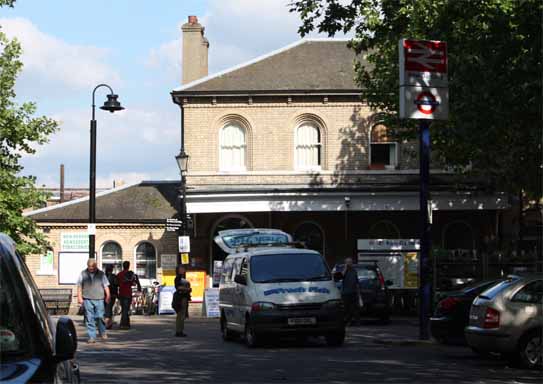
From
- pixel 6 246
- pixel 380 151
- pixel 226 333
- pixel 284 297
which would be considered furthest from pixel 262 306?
pixel 380 151

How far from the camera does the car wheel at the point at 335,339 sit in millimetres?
19956

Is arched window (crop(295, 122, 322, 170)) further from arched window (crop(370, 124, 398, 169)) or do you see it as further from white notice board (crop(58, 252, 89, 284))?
white notice board (crop(58, 252, 89, 284))

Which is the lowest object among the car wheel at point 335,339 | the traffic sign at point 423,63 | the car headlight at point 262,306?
the car wheel at point 335,339

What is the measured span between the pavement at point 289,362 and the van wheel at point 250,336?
160mm

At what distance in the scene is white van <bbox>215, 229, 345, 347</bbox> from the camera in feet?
63.8

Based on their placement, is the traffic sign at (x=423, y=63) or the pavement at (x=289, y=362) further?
the traffic sign at (x=423, y=63)

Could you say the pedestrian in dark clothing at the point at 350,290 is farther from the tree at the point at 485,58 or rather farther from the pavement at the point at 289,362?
the tree at the point at 485,58

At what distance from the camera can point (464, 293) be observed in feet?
61.2

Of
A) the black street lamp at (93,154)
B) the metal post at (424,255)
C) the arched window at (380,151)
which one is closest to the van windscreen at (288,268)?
the metal post at (424,255)

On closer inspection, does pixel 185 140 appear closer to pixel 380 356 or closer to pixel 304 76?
pixel 304 76

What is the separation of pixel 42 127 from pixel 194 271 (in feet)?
33.2

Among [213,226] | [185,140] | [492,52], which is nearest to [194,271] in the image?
[213,226]

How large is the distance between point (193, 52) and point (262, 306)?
88.3 ft

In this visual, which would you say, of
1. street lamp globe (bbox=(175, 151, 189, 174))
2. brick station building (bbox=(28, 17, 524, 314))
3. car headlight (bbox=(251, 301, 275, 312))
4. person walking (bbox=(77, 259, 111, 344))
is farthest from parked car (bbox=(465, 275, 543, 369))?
brick station building (bbox=(28, 17, 524, 314))
